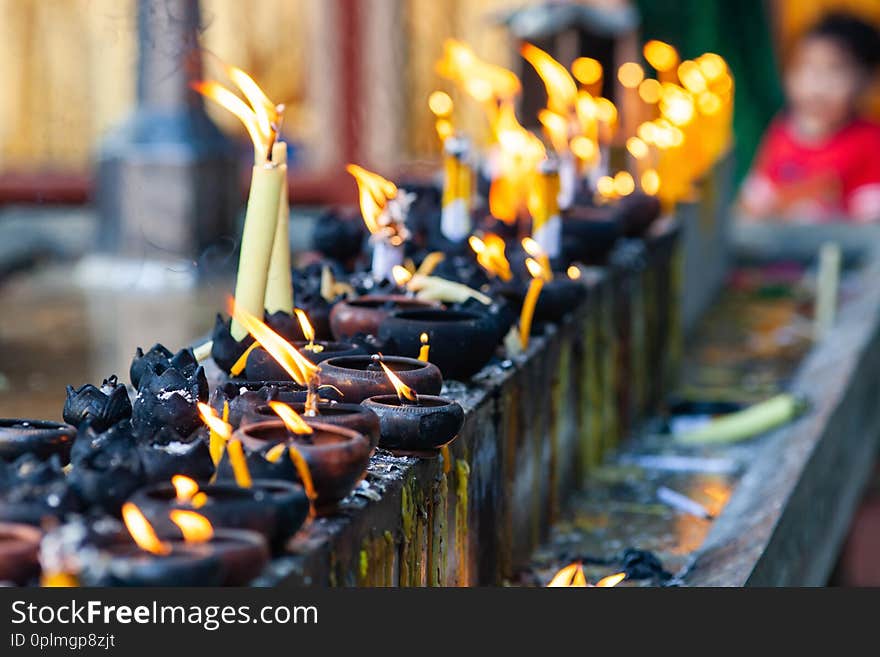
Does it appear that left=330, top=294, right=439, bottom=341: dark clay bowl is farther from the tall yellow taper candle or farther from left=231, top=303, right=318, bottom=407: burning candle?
left=231, top=303, right=318, bottom=407: burning candle

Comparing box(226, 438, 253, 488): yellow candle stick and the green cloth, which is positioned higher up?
the green cloth

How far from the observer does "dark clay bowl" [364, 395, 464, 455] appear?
3.03m

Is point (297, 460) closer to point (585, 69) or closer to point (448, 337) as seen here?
point (448, 337)

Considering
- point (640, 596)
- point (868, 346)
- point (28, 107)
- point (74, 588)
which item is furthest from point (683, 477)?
point (28, 107)

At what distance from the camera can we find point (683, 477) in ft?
17.6

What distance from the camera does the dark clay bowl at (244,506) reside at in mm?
2311

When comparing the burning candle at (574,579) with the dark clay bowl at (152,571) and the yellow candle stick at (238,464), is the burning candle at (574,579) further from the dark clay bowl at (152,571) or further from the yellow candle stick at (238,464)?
the dark clay bowl at (152,571)

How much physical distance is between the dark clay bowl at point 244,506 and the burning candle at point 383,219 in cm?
Answer: 192

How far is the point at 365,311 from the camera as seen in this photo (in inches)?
151

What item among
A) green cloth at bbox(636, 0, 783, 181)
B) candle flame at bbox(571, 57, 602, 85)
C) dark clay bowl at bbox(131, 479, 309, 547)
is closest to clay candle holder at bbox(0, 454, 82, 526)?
dark clay bowl at bbox(131, 479, 309, 547)

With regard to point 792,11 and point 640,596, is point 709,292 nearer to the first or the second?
point 792,11

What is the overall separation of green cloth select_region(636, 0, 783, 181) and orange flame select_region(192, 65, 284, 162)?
7.39 m

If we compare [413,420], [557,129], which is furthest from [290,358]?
[557,129]

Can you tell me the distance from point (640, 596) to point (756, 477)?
107 inches
